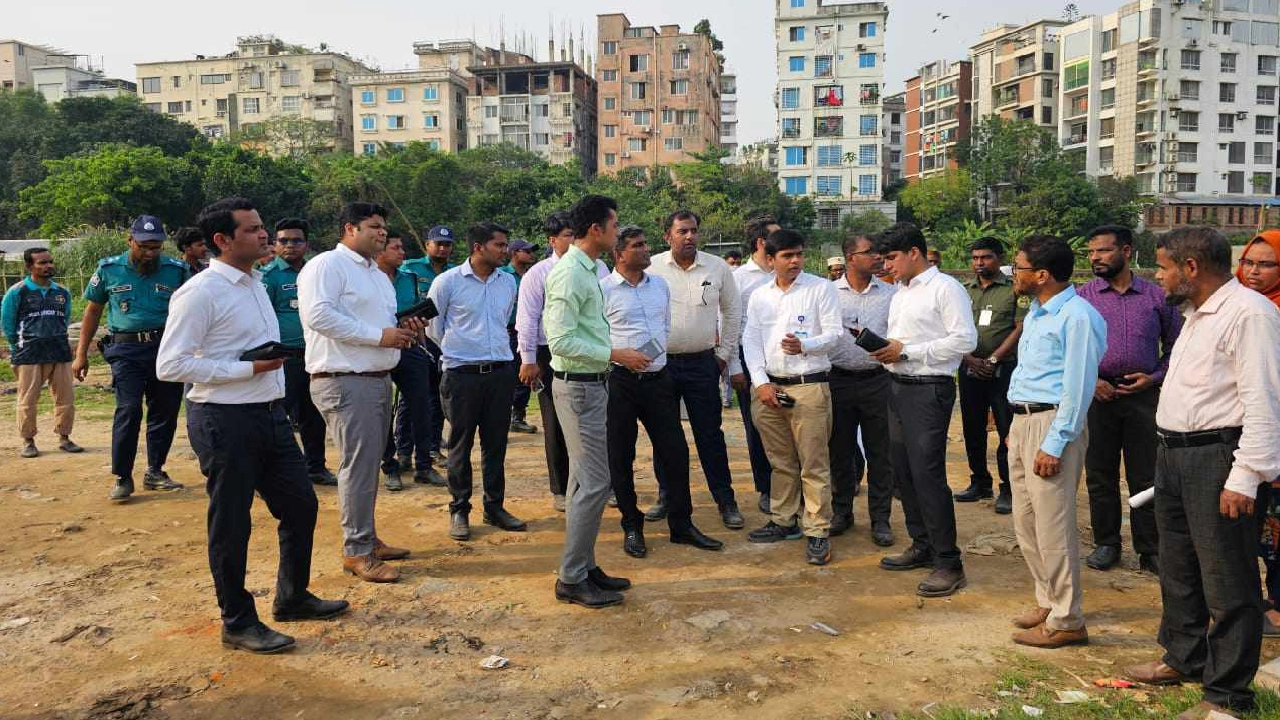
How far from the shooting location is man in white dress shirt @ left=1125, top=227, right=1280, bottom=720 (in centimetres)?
317

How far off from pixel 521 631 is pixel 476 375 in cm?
205

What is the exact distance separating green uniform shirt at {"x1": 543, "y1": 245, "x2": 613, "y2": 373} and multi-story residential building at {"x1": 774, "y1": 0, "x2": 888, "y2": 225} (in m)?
53.7

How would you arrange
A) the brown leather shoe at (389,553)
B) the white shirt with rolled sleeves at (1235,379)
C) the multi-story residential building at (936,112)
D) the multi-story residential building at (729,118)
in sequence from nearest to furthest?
1. the white shirt with rolled sleeves at (1235,379)
2. the brown leather shoe at (389,553)
3. the multi-story residential building at (936,112)
4. the multi-story residential building at (729,118)

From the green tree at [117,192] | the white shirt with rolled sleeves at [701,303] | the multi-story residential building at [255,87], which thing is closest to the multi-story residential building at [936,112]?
the multi-story residential building at [255,87]

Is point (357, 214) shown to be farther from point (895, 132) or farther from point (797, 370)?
point (895, 132)

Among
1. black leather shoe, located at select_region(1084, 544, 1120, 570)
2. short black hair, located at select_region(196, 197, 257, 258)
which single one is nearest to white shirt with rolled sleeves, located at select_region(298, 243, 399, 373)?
short black hair, located at select_region(196, 197, 257, 258)

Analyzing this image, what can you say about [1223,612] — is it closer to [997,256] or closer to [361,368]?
[997,256]

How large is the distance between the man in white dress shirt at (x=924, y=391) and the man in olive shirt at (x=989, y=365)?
1565mm

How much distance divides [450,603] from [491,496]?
4.57 feet

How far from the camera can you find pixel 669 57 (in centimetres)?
6141

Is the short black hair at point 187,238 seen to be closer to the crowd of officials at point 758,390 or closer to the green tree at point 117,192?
the crowd of officials at point 758,390

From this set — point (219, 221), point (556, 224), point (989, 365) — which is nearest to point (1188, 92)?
point (989, 365)

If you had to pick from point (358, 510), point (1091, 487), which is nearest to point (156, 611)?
point (358, 510)

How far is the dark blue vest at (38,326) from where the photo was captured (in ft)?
27.3
